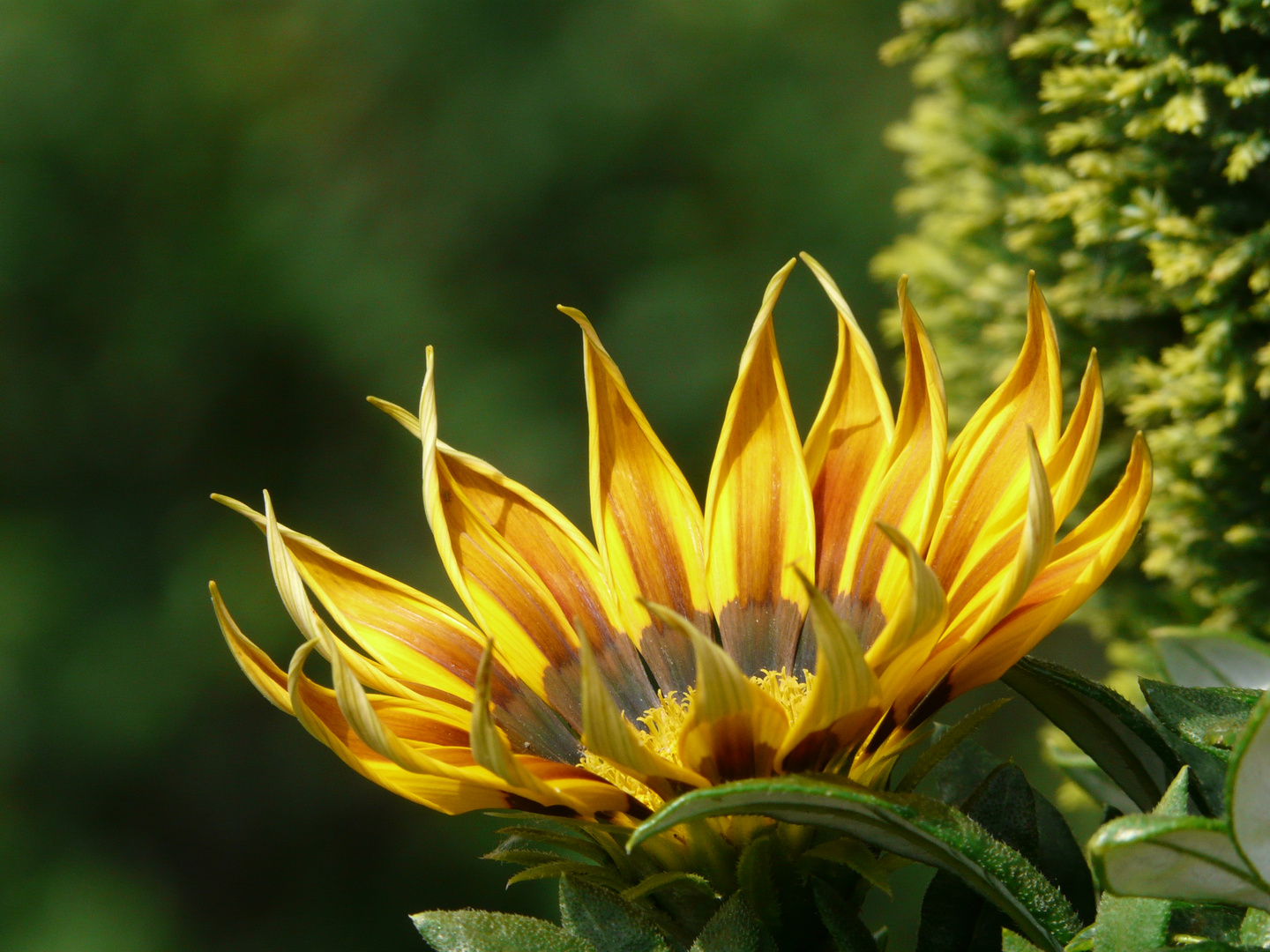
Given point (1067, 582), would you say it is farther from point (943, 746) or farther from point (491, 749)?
point (491, 749)

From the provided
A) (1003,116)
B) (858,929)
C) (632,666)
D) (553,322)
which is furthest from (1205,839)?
(553,322)

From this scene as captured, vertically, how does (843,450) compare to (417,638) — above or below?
above

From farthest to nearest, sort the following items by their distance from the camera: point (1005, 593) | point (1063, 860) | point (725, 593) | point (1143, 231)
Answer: point (1143, 231) → point (725, 593) → point (1063, 860) → point (1005, 593)

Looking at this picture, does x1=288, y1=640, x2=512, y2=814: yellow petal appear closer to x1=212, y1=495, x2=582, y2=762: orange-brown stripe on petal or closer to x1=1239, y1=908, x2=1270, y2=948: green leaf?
x1=212, y1=495, x2=582, y2=762: orange-brown stripe on petal

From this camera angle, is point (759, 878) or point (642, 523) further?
point (642, 523)

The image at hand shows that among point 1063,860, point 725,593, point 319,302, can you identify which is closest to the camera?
point 1063,860

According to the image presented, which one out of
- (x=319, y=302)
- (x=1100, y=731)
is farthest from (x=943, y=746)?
(x=319, y=302)
